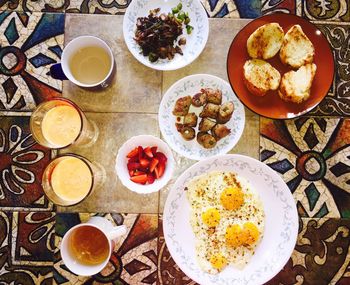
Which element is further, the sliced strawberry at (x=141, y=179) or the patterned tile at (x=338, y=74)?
the patterned tile at (x=338, y=74)

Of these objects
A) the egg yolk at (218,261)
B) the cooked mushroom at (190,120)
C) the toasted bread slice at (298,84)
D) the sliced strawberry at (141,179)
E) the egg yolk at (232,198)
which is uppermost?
the toasted bread slice at (298,84)

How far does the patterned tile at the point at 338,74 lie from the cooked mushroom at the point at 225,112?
0.31 metres

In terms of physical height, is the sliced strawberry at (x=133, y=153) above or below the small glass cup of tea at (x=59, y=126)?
below

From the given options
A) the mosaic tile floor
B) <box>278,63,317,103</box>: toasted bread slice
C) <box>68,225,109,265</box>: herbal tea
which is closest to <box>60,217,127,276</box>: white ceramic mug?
<box>68,225,109,265</box>: herbal tea

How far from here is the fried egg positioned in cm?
166

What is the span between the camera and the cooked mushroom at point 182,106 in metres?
1.67

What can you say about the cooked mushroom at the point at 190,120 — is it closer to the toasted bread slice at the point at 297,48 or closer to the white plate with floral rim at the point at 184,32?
the white plate with floral rim at the point at 184,32

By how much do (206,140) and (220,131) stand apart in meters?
0.05

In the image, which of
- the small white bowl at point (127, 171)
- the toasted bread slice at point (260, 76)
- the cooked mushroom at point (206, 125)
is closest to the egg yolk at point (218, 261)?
the small white bowl at point (127, 171)

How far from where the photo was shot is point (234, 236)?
5.41 feet

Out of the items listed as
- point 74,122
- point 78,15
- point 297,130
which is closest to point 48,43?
point 78,15

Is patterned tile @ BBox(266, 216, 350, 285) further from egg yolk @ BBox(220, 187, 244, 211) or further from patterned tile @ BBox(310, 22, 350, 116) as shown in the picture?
patterned tile @ BBox(310, 22, 350, 116)

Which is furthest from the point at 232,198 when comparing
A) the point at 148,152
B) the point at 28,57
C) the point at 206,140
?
the point at 28,57

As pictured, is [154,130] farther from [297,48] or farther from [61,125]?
[297,48]
